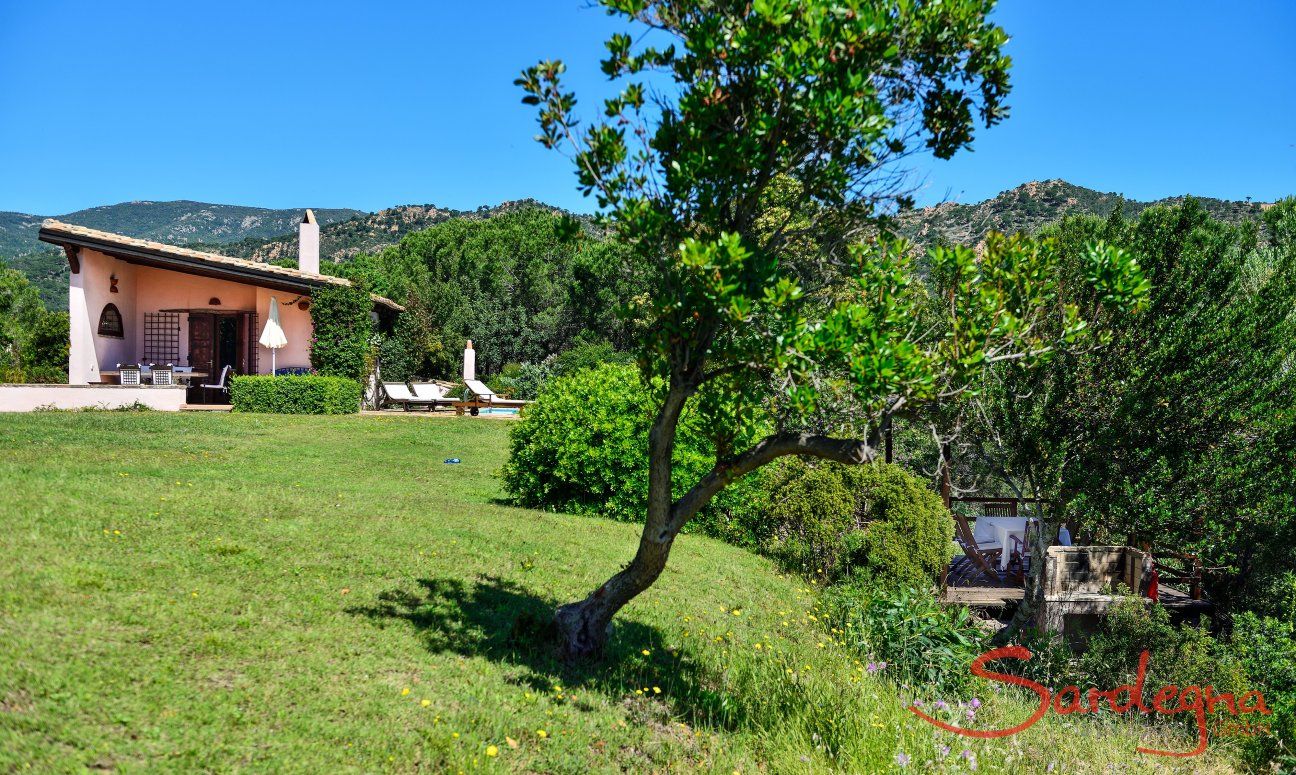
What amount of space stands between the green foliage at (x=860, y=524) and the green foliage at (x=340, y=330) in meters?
15.3

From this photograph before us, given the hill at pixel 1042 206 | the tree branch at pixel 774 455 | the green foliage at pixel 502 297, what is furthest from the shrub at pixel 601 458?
the hill at pixel 1042 206

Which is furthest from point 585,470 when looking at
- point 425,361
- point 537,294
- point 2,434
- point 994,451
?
point 537,294

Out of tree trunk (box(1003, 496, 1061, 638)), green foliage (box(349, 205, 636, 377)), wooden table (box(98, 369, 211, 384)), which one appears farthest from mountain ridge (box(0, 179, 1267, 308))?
wooden table (box(98, 369, 211, 384))

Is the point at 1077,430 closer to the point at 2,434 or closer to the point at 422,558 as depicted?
the point at 422,558

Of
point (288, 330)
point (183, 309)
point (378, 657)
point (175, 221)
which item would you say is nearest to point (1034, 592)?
point (378, 657)

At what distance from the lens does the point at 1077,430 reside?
40.8ft

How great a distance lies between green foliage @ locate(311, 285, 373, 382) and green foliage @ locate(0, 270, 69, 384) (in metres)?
6.71

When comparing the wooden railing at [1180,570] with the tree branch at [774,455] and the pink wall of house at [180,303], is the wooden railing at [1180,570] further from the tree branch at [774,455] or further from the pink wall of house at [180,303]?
the pink wall of house at [180,303]

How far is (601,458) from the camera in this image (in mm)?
11781

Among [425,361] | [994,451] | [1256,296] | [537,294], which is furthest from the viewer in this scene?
[537,294]

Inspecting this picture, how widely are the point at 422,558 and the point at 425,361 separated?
2848cm

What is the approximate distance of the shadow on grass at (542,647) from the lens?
5238mm

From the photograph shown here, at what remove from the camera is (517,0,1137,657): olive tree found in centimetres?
402

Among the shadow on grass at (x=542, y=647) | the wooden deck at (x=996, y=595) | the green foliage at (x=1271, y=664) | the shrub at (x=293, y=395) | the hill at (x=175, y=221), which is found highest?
the hill at (x=175, y=221)
